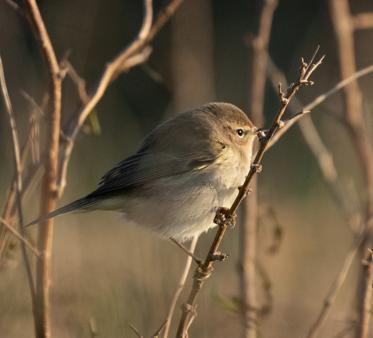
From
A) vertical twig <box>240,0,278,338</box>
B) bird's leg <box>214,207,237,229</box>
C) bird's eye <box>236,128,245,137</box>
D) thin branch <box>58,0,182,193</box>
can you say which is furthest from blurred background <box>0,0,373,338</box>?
bird's eye <box>236,128,245,137</box>

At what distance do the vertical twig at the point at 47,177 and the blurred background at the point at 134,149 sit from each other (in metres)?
0.24

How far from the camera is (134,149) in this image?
7816mm

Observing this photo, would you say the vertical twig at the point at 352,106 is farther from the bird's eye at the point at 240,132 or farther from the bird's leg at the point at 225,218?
the bird's leg at the point at 225,218

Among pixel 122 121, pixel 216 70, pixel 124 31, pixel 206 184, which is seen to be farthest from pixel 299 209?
pixel 206 184

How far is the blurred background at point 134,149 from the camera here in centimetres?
396

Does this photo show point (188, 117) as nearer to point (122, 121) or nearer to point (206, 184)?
point (206, 184)

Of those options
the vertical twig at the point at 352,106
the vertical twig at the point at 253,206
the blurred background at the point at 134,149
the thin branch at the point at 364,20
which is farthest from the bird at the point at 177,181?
the thin branch at the point at 364,20

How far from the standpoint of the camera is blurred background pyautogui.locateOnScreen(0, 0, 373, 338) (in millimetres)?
3959

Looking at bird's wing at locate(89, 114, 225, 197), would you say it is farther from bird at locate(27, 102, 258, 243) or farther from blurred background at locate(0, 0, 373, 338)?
blurred background at locate(0, 0, 373, 338)

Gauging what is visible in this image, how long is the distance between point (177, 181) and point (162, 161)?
0.13m

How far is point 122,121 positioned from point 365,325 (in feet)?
19.2

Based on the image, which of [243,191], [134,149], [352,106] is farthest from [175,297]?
[134,149]

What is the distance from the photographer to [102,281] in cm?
468

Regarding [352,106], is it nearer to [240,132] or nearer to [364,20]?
[364,20]
